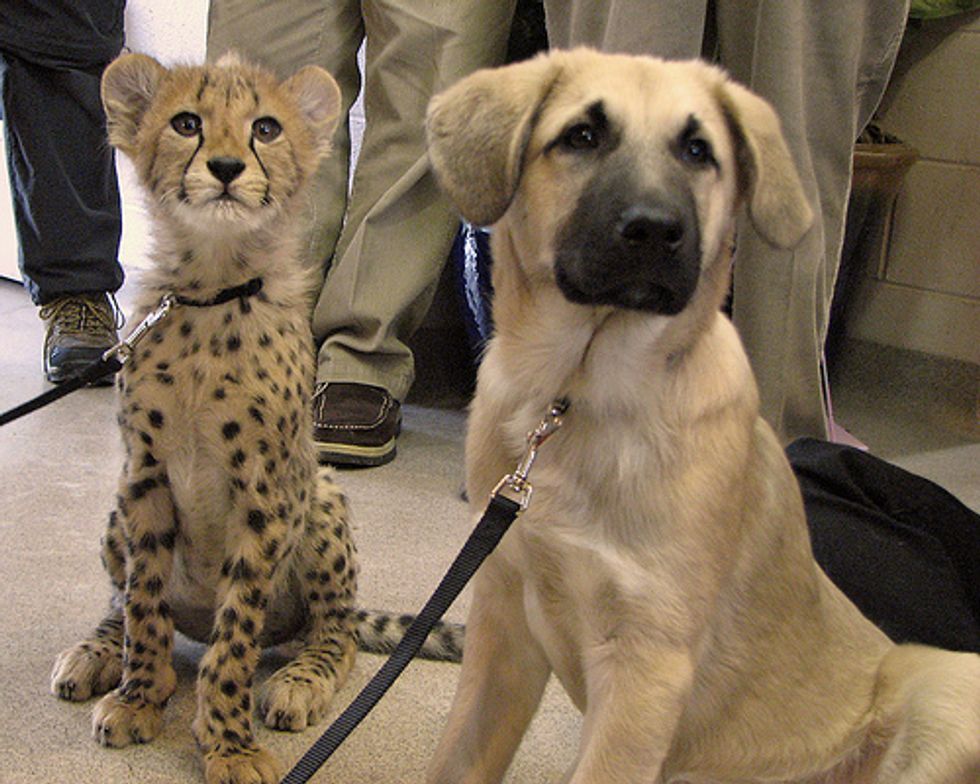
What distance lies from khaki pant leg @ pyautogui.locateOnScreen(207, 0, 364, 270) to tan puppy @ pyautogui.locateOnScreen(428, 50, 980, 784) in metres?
1.37

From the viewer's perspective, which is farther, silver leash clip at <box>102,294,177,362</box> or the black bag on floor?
the black bag on floor

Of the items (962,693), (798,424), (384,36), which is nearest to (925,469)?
(798,424)

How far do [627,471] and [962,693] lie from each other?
0.46 m

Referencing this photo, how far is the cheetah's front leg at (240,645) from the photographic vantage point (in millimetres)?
1639

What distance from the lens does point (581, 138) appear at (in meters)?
1.36

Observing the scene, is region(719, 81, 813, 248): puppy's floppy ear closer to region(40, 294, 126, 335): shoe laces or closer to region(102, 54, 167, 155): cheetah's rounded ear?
region(102, 54, 167, 155): cheetah's rounded ear

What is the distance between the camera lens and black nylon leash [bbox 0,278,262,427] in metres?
1.67

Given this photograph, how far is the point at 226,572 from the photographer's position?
1700 millimetres

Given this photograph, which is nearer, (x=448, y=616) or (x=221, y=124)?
(x=221, y=124)

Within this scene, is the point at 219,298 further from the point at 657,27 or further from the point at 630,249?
the point at 657,27

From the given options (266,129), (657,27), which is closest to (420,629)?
(266,129)

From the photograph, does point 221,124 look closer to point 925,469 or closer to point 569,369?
point 569,369

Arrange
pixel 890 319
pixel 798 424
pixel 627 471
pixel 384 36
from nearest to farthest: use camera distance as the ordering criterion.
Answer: pixel 627 471, pixel 798 424, pixel 384 36, pixel 890 319

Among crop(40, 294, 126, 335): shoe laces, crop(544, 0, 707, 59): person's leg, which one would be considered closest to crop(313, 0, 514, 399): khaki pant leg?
crop(544, 0, 707, 59): person's leg
